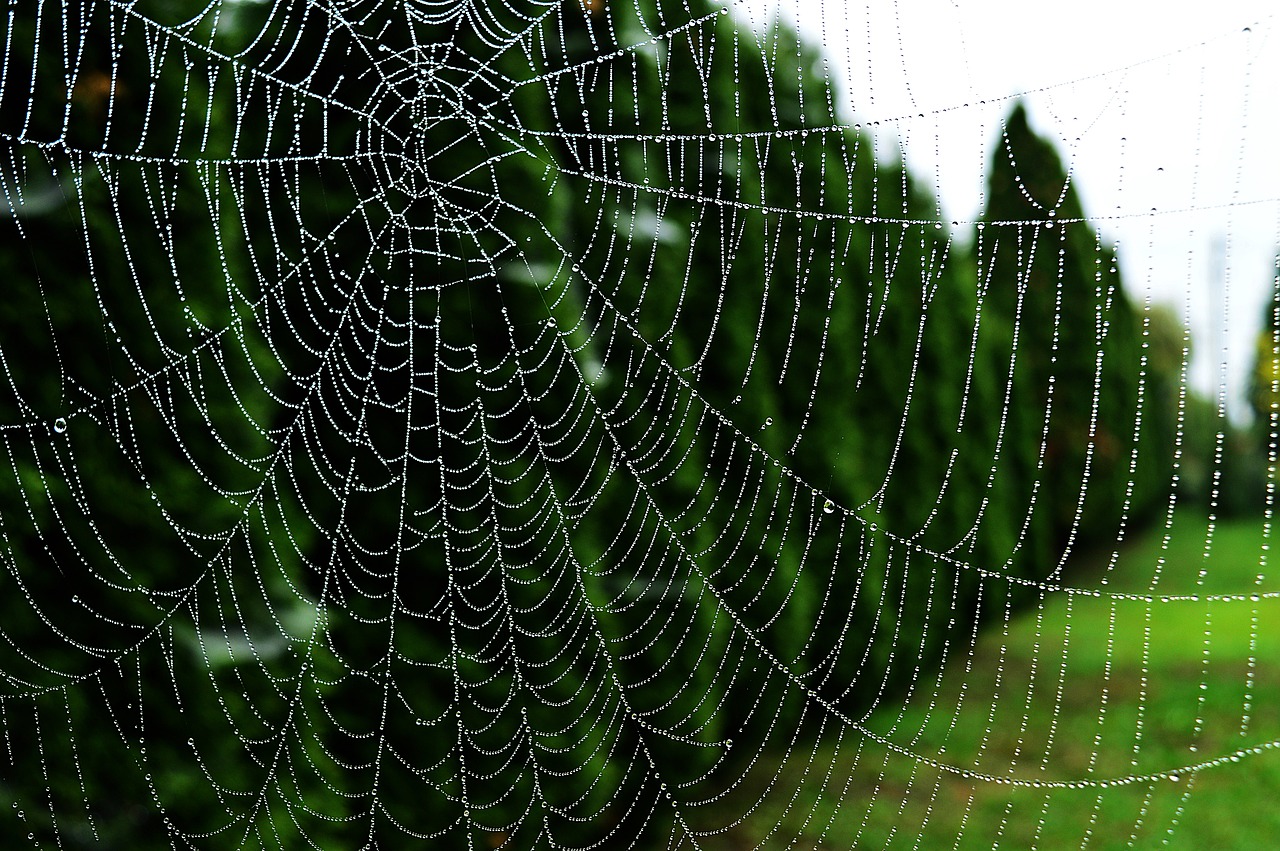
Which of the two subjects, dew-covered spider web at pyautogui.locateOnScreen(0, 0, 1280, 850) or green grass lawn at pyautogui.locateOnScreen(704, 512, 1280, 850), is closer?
dew-covered spider web at pyautogui.locateOnScreen(0, 0, 1280, 850)

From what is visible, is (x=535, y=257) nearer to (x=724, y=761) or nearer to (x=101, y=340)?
(x=101, y=340)

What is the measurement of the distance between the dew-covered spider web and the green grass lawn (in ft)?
0.16

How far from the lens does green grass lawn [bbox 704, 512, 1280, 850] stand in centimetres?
593

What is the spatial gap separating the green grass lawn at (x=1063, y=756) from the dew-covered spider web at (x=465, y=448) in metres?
0.05

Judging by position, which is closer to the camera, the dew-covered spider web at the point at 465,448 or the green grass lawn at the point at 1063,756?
the dew-covered spider web at the point at 465,448

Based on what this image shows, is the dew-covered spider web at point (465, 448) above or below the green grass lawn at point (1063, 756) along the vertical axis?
above

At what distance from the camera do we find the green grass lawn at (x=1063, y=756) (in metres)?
5.93

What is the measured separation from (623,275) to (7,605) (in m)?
2.93

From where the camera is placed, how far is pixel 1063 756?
285 inches

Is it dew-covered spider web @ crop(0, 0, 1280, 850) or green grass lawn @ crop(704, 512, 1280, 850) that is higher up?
dew-covered spider web @ crop(0, 0, 1280, 850)

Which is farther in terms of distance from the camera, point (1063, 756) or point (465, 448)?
point (1063, 756)

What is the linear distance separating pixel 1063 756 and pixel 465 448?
15.8ft

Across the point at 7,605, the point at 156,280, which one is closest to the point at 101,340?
the point at 156,280

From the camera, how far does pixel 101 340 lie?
348cm
